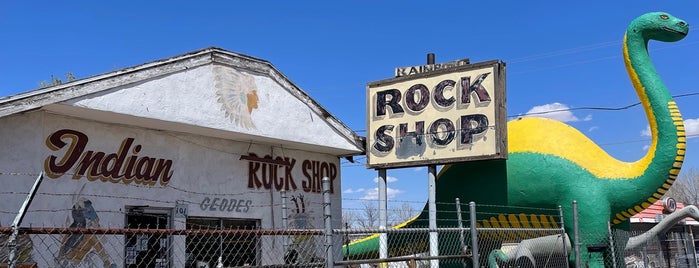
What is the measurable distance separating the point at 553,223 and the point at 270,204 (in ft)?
15.9

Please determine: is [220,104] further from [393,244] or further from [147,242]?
[393,244]

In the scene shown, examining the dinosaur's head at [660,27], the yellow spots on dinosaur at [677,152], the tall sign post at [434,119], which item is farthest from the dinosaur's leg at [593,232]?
the dinosaur's head at [660,27]

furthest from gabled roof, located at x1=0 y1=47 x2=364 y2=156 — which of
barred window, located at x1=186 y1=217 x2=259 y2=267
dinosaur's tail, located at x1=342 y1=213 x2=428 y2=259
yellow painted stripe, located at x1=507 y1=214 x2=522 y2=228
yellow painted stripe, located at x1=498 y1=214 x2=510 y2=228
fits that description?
yellow painted stripe, located at x1=507 y1=214 x2=522 y2=228

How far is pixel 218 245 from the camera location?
10492mm

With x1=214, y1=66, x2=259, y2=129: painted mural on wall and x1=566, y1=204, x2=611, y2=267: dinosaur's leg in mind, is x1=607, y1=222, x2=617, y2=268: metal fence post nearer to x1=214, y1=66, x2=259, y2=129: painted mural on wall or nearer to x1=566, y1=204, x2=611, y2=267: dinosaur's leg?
x1=566, y1=204, x2=611, y2=267: dinosaur's leg

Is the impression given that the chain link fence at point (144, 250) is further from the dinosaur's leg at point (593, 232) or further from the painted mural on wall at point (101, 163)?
the dinosaur's leg at point (593, 232)

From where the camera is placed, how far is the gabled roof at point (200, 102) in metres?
8.11

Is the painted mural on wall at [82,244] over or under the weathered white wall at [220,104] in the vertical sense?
under

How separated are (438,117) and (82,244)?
232 inches

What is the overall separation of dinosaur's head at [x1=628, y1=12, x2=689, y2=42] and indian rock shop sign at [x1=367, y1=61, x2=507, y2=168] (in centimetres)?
275

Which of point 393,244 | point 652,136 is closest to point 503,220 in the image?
point 393,244

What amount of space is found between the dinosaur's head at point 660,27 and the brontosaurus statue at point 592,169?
0.02 meters

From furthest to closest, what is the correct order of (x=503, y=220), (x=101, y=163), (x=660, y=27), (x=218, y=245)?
(x=503, y=220) < (x=660, y=27) < (x=218, y=245) < (x=101, y=163)

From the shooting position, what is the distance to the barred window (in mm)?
10086
